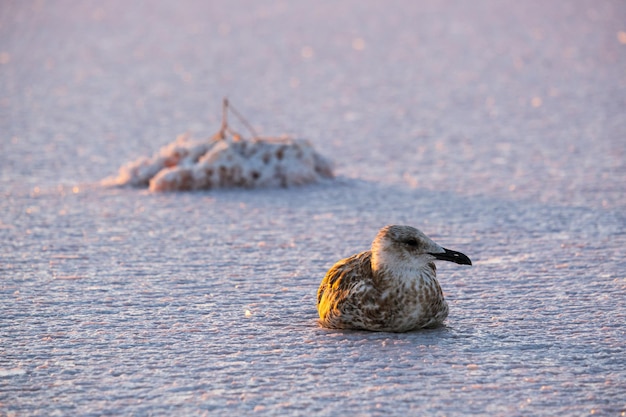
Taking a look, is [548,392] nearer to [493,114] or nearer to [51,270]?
[51,270]

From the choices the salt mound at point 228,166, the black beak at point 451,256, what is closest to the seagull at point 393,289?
the black beak at point 451,256

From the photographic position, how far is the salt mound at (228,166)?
29.6ft

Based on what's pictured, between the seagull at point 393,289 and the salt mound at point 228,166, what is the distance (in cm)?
387

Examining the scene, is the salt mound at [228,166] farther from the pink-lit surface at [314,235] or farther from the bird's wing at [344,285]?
the bird's wing at [344,285]

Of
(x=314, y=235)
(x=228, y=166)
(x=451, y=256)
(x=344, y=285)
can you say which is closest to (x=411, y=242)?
(x=451, y=256)

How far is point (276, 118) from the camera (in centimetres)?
1277

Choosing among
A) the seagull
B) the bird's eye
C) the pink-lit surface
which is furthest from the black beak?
the pink-lit surface

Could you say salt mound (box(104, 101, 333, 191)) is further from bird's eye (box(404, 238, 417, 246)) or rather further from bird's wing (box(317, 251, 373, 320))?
bird's eye (box(404, 238, 417, 246))

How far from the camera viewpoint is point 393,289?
511 centimetres

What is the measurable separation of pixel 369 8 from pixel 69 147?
16.9 metres

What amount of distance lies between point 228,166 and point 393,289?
4150mm

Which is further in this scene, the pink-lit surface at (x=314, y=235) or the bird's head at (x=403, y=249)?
the bird's head at (x=403, y=249)

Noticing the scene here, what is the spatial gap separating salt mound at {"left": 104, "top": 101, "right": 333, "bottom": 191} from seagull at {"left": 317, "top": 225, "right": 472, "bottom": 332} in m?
3.87

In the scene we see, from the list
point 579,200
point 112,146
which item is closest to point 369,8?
point 112,146
